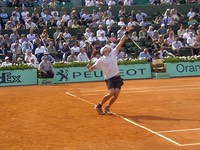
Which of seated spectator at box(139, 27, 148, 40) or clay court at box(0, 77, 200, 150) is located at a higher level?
seated spectator at box(139, 27, 148, 40)

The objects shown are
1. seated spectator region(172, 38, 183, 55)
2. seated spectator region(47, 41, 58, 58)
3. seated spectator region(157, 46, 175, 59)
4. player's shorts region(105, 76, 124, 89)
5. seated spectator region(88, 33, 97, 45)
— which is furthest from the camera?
seated spectator region(172, 38, 183, 55)

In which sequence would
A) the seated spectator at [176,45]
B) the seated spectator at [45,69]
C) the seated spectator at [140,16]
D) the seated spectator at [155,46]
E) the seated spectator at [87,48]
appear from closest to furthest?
the seated spectator at [45,69] → the seated spectator at [87,48] → the seated spectator at [155,46] → the seated spectator at [176,45] → the seated spectator at [140,16]

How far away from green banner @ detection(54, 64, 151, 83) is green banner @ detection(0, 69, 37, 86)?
118 centimetres

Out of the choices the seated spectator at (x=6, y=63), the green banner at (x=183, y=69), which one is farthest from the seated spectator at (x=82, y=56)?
the green banner at (x=183, y=69)

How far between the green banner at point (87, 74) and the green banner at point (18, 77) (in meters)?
Result: 1.18

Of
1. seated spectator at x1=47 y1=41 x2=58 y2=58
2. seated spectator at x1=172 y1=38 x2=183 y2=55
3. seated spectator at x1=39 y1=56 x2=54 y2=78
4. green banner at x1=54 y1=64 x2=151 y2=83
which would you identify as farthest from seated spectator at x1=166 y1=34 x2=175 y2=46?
seated spectator at x1=39 y1=56 x2=54 y2=78

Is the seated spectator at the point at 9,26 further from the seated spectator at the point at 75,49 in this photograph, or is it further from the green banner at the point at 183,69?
the green banner at the point at 183,69

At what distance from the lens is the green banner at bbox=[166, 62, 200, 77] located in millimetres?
25083

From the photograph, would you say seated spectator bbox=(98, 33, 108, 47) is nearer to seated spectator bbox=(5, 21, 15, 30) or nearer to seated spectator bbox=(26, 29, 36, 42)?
seated spectator bbox=(26, 29, 36, 42)

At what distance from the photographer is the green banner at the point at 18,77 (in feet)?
74.7

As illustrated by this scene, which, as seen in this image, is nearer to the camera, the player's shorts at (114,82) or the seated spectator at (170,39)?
the player's shorts at (114,82)

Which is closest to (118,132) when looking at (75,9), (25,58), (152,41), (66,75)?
(66,75)

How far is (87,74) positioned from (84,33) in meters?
5.80

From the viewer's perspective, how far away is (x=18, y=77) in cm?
2305
